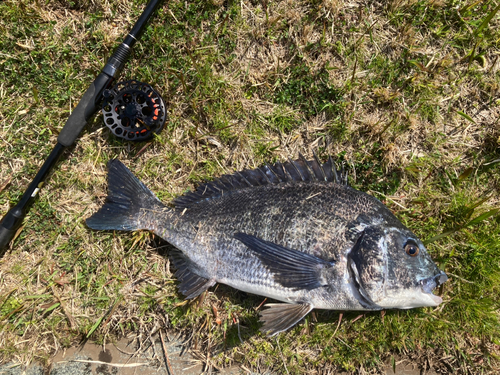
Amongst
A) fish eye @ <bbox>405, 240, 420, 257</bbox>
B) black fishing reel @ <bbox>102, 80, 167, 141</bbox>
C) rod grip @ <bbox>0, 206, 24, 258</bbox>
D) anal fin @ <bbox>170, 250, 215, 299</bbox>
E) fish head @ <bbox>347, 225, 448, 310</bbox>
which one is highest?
fish eye @ <bbox>405, 240, 420, 257</bbox>

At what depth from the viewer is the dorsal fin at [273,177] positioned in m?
3.06

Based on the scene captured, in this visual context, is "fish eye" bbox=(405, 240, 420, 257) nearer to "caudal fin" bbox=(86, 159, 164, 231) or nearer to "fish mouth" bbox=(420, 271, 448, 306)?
"fish mouth" bbox=(420, 271, 448, 306)

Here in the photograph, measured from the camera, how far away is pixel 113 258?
3.51m

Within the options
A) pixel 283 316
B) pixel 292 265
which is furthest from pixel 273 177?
pixel 283 316

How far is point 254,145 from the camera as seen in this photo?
11.6ft

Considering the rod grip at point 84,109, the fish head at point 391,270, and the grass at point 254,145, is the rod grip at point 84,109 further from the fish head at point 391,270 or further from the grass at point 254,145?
the fish head at point 391,270

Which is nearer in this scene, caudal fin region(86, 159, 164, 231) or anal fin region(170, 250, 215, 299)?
anal fin region(170, 250, 215, 299)

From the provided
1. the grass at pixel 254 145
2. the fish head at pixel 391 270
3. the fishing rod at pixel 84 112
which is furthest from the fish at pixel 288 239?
the fishing rod at pixel 84 112

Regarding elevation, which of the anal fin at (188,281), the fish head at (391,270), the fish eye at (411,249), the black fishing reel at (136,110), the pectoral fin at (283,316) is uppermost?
the fish eye at (411,249)

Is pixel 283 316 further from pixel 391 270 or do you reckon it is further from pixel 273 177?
A: pixel 273 177

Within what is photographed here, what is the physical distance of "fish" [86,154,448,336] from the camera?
273 centimetres

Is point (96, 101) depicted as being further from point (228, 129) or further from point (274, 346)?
point (274, 346)

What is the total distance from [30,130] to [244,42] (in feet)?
8.45

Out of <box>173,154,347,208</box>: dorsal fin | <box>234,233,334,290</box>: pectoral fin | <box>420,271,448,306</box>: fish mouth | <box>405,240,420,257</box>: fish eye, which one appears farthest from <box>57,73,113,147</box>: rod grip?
<box>420,271,448,306</box>: fish mouth
